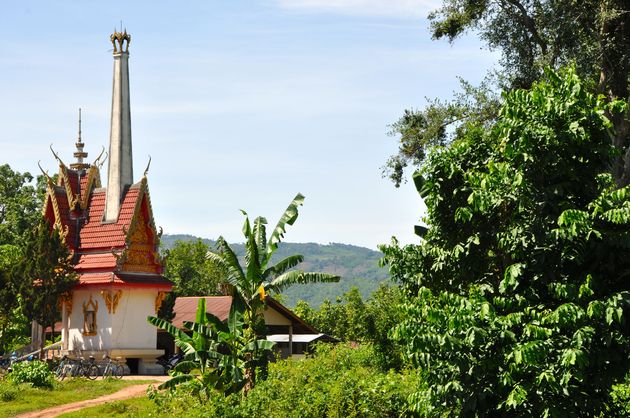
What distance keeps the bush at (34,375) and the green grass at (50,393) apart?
29 centimetres

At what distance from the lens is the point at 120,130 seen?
3731 cm

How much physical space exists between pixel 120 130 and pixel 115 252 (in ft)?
17.0

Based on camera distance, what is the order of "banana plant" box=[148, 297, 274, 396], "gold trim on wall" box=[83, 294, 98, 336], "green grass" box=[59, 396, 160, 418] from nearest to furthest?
"banana plant" box=[148, 297, 274, 396] < "green grass" box=[59, 396, 160, 418] < "gold trim on wall" box=[83, 294, 98, 336]

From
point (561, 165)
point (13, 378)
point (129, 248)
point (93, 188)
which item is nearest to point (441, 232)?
point (561, 165)

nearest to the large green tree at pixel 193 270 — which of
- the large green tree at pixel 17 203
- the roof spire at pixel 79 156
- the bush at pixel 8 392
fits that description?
the large green tree at pixel 17 203

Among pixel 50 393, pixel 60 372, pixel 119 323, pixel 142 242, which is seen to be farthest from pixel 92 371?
pixel 142 242

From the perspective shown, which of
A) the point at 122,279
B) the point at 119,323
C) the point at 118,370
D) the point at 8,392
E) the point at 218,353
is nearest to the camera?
the point at 218,353

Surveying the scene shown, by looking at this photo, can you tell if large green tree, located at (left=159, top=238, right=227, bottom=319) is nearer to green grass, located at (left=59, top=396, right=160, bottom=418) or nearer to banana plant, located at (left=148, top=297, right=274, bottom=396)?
green grass, located at (left=59, top=396, right=160, bottom=418)

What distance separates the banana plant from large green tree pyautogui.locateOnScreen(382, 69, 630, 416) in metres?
9.68

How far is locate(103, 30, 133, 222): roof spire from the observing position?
3716 centimetres

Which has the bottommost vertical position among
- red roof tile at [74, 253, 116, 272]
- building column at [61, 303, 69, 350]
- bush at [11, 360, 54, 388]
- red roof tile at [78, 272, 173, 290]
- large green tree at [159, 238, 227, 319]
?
bush at [11, 360, 54, 388]

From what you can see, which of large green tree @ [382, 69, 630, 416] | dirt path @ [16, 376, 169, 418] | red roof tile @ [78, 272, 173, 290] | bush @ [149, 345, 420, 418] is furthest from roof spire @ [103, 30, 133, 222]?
large green tree @ [382, 69, 630, 416]

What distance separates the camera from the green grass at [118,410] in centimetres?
2384

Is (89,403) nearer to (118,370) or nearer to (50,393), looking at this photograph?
(50,393)
